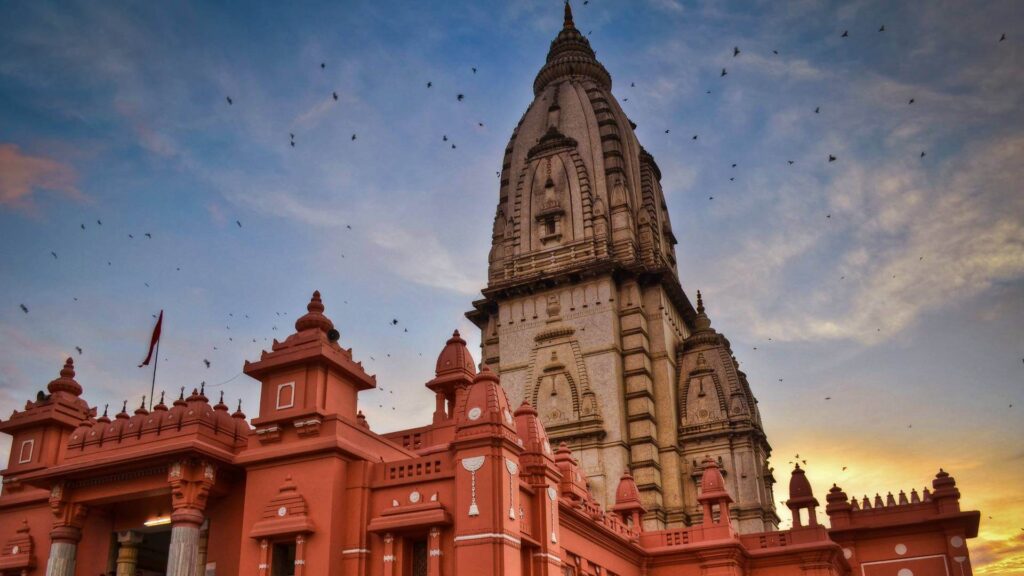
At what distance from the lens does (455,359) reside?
21.8 metres

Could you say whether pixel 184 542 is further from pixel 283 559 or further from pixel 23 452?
pixel 23 452

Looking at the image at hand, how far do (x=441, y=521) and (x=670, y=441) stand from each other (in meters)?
21.1

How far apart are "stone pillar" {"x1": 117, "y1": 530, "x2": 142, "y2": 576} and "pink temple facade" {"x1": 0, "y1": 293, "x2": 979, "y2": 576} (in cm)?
3

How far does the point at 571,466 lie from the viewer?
21438 millimetres

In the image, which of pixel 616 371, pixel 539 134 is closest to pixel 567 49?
pixel 539 134

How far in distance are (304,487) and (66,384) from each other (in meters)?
9.23

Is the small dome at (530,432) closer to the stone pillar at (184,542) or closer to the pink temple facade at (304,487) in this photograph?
the pink temple facade at (304,487)

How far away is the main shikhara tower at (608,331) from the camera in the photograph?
116ft

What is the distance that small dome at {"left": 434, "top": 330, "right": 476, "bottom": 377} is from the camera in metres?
21.7

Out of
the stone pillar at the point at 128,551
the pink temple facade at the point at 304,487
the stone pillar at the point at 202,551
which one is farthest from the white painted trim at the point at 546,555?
the stone pillar at the point at 128,551

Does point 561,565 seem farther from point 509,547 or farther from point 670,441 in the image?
point 670,441

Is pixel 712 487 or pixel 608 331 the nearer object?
pixel 712 487

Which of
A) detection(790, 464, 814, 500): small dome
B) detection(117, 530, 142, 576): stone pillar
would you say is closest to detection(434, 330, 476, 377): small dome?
detection(117, 530, 142, 576): stone pillar

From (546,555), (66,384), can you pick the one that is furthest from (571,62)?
(546,555)
